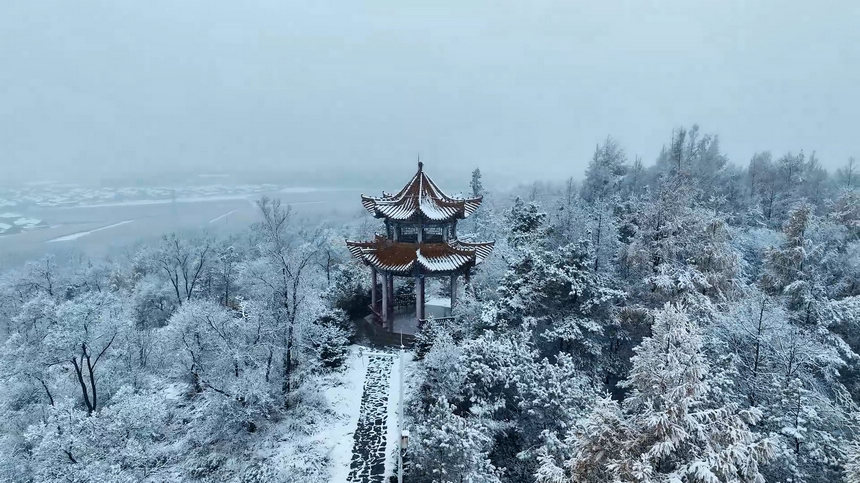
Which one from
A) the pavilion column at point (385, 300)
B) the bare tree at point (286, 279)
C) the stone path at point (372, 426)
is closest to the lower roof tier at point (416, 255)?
the pavilion column at point (385, 300)

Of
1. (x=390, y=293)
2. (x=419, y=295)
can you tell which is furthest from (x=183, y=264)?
(x=419, y=295)

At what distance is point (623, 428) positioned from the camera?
26.0ft

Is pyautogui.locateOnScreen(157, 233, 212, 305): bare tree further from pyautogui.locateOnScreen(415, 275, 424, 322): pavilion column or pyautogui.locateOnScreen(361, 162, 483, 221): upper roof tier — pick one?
pyautogui.locateOnScreen(415, 275, 424, 322): pavilion column

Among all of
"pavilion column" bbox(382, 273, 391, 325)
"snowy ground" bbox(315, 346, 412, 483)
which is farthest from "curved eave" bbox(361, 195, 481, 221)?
"snowy ground" bbox(315, 346, 412, 483)

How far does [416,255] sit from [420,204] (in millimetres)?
2435

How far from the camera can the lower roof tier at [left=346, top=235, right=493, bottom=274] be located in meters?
19.9

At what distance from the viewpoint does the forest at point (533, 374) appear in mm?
8102

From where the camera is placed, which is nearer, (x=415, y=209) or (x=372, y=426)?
(x=372, y=426)

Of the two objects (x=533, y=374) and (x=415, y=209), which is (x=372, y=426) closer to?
(x=533, y=374)

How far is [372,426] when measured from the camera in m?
14.6

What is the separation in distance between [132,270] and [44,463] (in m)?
47.6

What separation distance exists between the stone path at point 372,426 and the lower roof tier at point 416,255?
4.20m

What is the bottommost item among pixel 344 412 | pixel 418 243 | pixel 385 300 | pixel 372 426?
pixel 372 426

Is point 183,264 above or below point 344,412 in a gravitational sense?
above
